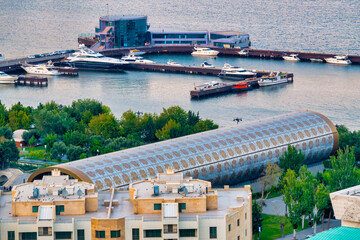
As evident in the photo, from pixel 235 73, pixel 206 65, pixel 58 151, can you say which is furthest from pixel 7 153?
pixel 206 65

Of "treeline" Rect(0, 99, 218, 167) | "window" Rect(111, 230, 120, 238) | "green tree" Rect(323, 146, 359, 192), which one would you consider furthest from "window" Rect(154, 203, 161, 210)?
"treeline" Rect(0, 99, 218, 167)

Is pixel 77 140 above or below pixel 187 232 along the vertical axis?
below

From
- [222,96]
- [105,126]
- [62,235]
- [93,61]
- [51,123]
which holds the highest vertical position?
[62,235]

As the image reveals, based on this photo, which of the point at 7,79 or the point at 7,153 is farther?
the point at 7,79

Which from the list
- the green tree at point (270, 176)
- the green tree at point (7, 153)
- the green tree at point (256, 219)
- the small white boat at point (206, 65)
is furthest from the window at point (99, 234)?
the small white boat at point (206, 65)

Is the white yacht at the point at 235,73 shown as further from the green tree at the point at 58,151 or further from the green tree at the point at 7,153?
the green tree at the point at 7,153

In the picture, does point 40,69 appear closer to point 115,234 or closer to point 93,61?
point 93,61

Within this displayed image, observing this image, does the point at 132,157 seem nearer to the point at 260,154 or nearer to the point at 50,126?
the point at 260,154
